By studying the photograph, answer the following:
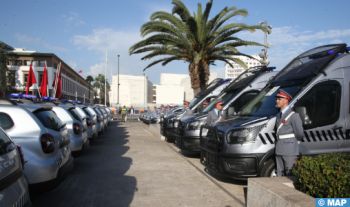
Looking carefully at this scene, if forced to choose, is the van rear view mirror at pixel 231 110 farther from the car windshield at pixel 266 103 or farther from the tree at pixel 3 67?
the tree at pixel 3 67

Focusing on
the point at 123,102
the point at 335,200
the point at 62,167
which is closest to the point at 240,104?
the point at 62,167

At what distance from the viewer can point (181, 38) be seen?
57.7 ft

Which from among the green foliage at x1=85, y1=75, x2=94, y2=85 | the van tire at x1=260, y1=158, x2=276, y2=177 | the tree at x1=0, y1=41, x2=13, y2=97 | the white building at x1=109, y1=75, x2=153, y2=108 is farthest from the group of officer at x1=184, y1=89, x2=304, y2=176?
the green foliage at x1=85, y1=75, x2=94, y2=85

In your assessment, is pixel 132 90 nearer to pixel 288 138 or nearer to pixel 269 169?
pixel 269 169

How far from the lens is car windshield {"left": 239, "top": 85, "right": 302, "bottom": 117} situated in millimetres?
6535

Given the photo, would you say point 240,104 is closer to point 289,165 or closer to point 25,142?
point 289,165

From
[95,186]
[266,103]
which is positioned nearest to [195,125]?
[266,103]

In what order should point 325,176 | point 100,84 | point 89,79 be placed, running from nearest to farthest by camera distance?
point 325,176
point 100,84
point 89,79

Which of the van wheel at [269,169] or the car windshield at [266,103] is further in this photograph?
the car windshield at [266,103]

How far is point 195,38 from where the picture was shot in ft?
56.5

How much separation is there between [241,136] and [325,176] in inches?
98.6

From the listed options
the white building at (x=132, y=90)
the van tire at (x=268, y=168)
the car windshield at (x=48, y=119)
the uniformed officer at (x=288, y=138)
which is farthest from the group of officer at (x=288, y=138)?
the white building at (x=132, y=90)

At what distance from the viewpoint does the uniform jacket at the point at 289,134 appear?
17.6 ft

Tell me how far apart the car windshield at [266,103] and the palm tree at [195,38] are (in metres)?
9.87
